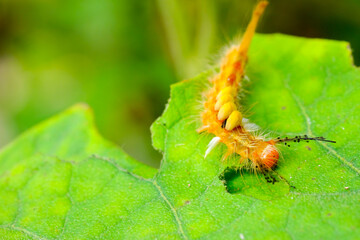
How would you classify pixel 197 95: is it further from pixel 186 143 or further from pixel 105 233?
pixel 105 233

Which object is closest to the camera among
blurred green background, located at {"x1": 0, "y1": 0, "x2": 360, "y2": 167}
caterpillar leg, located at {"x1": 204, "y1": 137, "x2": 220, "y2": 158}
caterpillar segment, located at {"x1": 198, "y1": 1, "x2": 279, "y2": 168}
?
caterpillar segment, located at {"x1": 198, "y1": 1, "x2": 279, "y2": 168}

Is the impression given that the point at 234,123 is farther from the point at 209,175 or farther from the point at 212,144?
the point at 209,175

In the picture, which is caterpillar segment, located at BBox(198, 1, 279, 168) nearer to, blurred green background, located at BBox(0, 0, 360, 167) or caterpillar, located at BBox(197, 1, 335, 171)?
caterpillar, located at BBox(197, 1, 335, 171)

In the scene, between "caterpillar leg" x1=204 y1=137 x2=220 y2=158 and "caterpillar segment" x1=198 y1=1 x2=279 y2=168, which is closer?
"caterpillar segment" x1=198 y1=1 x2=279 y2=168

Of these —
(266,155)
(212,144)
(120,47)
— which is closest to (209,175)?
(212,144)

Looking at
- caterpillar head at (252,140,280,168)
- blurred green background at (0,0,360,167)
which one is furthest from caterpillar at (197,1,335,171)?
blurred green background at (0,0,360,167)

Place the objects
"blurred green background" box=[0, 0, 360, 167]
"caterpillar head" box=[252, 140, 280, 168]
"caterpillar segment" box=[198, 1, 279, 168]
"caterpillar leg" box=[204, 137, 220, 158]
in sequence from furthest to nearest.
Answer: "blurred green background" box=[0, 0, 360, 167] → "caterpillar leg" box=[204, 137, 220, 158] → "caterpillar segment" box=[198, 1, 279, 168] → "caterpillar head" box=[252, 140, 280, 168]
